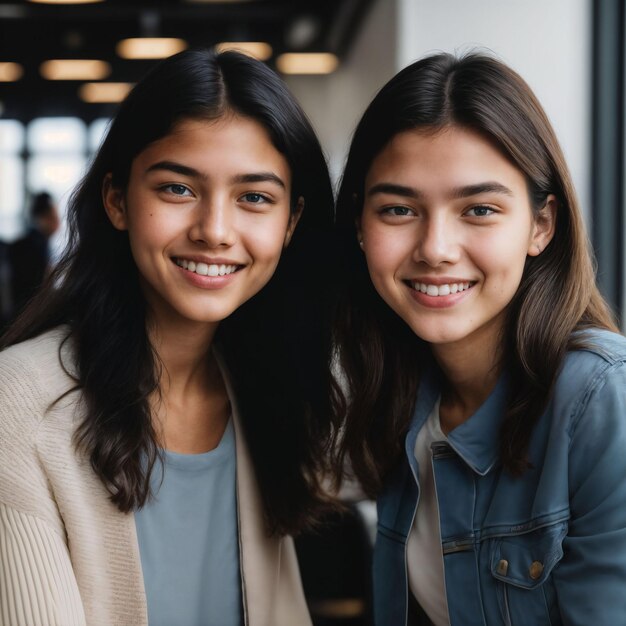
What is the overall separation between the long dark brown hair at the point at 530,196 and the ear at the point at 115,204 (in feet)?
1.31

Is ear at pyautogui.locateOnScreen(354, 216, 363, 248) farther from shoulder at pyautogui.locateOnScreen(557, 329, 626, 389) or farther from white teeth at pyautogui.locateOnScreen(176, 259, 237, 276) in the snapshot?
shoulder at pyautogui.locateOnScreen(557, 329, 626, 389)

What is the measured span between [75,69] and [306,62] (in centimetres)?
266

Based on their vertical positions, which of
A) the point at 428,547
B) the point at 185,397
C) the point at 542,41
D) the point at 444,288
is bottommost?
the point at 428,547

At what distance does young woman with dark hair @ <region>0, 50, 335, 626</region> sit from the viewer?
1.38 m

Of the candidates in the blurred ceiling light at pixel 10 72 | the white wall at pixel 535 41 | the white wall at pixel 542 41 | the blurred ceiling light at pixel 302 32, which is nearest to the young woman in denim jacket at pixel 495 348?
the white wall at pixel 535 41

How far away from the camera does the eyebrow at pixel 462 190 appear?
4.34 feet

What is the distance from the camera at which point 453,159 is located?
4.36ft

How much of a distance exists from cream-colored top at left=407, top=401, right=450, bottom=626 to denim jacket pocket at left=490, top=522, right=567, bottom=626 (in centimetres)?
15

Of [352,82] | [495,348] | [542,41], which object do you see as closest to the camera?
[495,348]

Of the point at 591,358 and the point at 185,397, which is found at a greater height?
the point at 591,358

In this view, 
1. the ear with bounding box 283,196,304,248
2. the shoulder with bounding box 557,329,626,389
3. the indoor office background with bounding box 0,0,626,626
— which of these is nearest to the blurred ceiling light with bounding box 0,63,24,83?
the indoor office background with bounding box 0,0,626,626

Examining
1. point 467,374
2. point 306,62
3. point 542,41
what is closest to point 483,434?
point 467,374

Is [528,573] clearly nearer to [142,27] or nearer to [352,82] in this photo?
[352,82]

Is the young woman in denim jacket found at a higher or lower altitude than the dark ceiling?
lower
